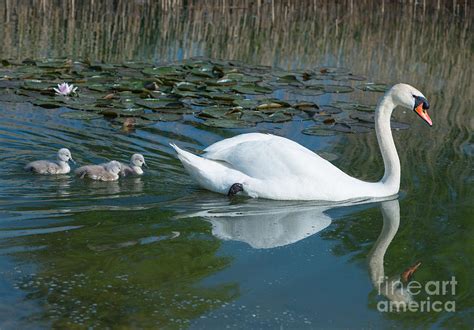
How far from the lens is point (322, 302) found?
18.0ft

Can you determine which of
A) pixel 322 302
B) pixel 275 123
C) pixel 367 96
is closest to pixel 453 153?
pixel 275 123

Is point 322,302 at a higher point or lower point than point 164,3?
lower

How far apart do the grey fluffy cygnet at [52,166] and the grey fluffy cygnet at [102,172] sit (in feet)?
0.47

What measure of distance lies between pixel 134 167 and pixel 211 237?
5.79 feet

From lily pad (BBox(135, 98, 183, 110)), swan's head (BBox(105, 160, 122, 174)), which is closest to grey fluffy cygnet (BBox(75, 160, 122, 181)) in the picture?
swan's head (BBox(105, 160, 122, 174))

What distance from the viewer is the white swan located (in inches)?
297

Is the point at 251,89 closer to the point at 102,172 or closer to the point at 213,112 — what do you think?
the point at 213,112

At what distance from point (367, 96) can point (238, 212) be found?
17.1 ft

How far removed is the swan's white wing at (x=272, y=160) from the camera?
7.55 meters

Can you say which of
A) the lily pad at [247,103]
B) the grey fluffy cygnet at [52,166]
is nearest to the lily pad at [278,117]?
the lily pad at [247,103]

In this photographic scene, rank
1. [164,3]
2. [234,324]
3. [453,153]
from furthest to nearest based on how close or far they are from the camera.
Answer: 1. [164,3]
2. [453,153]
3. [234,324]

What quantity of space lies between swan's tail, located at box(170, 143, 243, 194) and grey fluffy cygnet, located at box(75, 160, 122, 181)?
1.88ft

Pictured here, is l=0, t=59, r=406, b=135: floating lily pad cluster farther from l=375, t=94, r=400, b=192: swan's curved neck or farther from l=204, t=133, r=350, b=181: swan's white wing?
l=204, t=133, r=350, b=181: swan's white wing

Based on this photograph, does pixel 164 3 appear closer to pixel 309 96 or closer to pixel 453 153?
pixel 309 96
